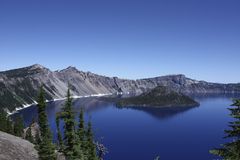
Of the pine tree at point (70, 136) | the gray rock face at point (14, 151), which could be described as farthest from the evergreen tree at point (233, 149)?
the gray rock face at point (14, 151)

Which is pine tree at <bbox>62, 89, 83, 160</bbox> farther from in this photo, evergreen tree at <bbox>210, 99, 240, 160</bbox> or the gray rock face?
evergreen tree at <bbox>210, 99, 240, 160</bbox>

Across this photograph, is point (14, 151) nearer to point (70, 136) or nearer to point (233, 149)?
point (70, 136)

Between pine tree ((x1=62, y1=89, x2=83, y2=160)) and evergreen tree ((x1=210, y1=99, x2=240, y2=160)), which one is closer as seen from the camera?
evergreen tree ((x1=210, y1=99, x2=240, y2=160))

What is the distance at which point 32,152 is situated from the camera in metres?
65.0

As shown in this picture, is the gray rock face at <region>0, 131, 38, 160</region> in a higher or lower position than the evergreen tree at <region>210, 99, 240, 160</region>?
lower

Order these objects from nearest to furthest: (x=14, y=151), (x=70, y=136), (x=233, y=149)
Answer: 1. (x=233, y=149)
2. (x=70, y=136)
3. (x=14, y=151)

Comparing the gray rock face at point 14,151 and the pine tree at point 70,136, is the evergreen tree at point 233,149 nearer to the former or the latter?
the pine tree at point 70,136

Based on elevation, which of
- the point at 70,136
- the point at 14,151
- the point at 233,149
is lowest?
the point at 14,151

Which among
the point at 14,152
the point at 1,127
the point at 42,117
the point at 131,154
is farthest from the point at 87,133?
the point at 131,154

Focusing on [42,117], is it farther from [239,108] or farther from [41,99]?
[239,108]

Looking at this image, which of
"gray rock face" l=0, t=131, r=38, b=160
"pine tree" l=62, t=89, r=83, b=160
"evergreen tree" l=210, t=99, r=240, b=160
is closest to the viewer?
"evergreen tree" l=210, t=99, r=240, b=160

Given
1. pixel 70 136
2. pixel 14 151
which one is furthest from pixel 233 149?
pixel 14 151

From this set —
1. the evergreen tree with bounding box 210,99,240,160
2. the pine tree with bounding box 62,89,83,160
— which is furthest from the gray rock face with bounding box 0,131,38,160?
the evergreen tree with bounding box 210,99,240,160

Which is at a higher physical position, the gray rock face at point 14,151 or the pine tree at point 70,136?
the pine tree at point 70,136
